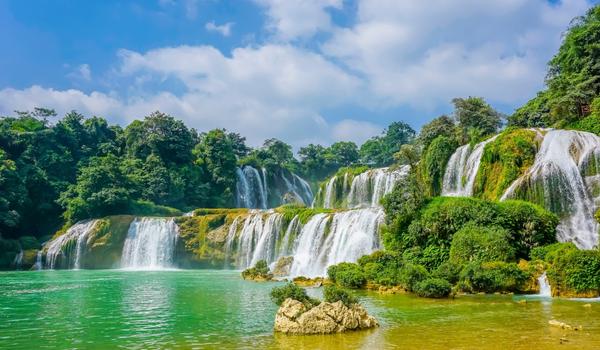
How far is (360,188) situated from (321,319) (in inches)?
1474

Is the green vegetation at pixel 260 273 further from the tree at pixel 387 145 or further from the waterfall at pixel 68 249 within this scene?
the tree at pixel 387 145

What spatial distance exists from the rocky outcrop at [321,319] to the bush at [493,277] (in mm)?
9150

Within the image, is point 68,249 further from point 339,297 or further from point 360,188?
point 339,297

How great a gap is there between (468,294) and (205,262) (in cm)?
2870

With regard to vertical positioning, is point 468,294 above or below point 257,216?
below

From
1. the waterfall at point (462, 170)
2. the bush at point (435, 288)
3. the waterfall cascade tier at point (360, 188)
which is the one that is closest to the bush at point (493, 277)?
the bush at point (435, 288)

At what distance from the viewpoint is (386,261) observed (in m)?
23.9

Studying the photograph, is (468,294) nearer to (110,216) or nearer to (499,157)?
(499,157)

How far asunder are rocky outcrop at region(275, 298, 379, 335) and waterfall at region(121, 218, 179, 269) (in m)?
34.2

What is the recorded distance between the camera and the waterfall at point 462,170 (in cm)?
3359

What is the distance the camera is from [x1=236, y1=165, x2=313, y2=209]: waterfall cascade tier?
65000 millimetres

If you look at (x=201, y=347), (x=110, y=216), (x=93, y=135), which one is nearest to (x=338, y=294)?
(x=201, y=347)

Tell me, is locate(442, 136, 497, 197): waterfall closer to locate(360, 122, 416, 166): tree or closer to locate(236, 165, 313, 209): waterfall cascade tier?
locate(236, 165, 313, 209): waterfall cascade tier

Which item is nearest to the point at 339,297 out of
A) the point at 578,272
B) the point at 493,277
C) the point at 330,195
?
the point at 493,277
